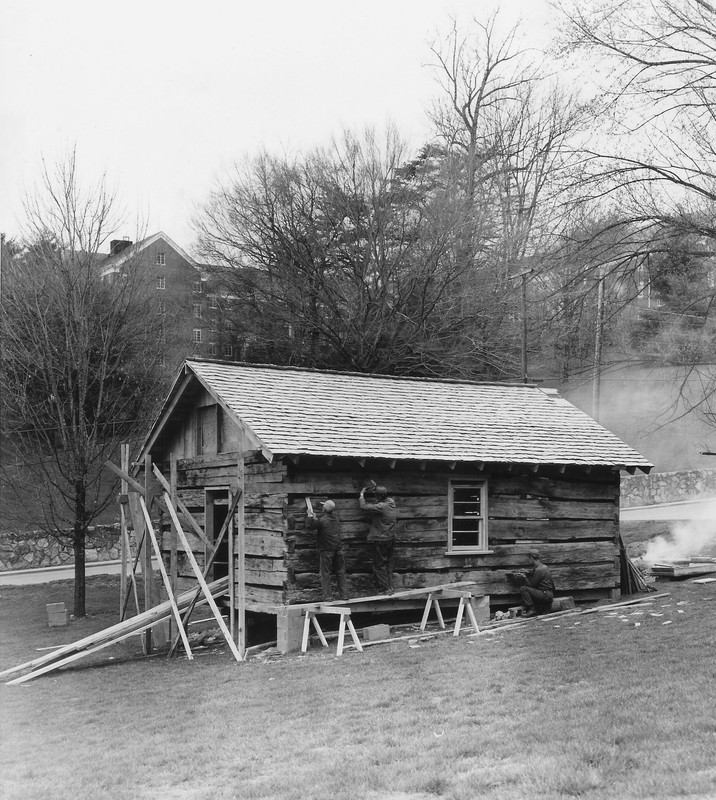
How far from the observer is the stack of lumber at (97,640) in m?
15.2

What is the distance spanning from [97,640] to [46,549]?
652 inches

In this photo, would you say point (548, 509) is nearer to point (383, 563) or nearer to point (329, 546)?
point (383, 563)

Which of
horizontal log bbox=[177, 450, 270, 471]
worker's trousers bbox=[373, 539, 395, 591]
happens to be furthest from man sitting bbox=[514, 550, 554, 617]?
horizontal log bbox=[177, 450, 270, 471]

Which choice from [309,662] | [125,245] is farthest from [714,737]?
[125,245]

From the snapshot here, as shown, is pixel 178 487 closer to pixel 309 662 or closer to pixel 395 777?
pixel 309 662

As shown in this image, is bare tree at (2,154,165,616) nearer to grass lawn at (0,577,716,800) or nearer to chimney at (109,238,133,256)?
A: chimney at (109,238,133,256)

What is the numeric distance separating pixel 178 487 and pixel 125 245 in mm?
11840

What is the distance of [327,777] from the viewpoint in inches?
297

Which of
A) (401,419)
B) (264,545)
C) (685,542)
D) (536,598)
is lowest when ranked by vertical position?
(685,542)

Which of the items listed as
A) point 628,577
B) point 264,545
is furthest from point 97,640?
point 628,577

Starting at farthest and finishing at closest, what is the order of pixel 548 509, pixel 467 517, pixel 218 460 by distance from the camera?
1. pixel 548 509
2. pixel 218 460
3. pixel 467 517

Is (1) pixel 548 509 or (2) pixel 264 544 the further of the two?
(1) pixel 548 509

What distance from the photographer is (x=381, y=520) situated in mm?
16328

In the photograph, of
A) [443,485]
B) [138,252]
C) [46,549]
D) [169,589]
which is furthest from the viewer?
[46,549]
